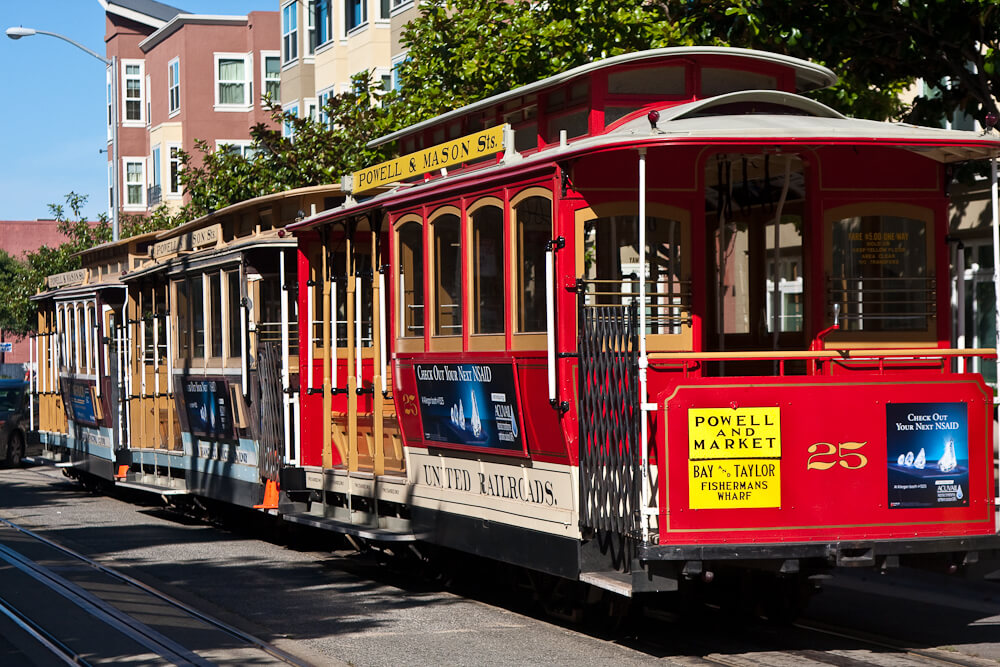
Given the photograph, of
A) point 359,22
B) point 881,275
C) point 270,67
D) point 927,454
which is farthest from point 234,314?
point 270,67

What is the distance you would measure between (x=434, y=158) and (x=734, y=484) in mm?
4036

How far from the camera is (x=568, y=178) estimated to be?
30.6ft

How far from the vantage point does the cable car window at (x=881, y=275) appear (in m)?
9.72

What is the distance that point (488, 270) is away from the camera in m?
10.4

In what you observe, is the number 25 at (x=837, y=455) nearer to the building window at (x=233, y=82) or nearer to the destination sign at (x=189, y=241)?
the destination sign at (x=189, y=241)

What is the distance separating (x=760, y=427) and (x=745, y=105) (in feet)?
7.37

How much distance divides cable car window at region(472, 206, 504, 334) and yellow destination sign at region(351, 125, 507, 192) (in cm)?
51

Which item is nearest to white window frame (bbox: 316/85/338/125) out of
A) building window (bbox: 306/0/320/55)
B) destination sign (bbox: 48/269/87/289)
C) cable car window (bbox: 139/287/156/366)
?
building window (bbox: 306/0/320/55)

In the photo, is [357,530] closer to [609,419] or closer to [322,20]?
[609,419]

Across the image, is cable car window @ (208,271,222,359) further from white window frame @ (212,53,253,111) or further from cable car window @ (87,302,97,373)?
white window frame @ (212,53,253,111)

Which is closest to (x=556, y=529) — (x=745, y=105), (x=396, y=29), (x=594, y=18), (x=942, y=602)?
(x=745, y=105)

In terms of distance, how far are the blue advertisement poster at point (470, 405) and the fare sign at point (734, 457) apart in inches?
69.2

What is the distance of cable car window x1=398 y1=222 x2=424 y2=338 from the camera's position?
37.4 feet

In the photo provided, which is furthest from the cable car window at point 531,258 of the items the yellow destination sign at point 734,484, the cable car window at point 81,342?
the cable car window at point 81,342
